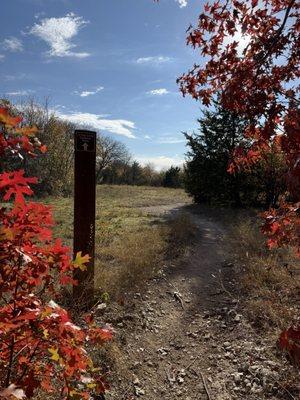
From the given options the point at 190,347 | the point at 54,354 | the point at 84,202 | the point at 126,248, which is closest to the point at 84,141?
the point at 84,202

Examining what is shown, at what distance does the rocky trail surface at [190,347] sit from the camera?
12.7 feet

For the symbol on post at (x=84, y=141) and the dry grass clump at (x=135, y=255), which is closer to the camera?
the symbol on post at (x=84, y=141)

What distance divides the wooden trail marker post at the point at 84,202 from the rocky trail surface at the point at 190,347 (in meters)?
0.55

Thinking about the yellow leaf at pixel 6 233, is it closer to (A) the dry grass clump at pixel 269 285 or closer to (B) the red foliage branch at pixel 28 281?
(B) the red foliage branch at pixel 28 281

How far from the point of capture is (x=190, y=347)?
15.4 feet

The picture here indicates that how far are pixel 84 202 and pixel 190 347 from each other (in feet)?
6.89

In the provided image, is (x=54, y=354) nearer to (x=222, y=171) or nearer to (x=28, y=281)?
(x=28, y=281)

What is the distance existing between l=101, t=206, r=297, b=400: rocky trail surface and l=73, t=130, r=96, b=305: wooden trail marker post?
55 centimetres

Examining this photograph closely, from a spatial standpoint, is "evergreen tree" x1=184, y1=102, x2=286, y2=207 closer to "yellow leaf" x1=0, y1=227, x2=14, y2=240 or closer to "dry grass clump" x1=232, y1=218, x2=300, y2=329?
"dry grass clump" x1=232, y1=218, x2=300, y2=329

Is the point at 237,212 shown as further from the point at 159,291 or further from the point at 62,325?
the point at 62,325

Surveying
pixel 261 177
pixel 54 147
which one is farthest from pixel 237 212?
pixel 54 147

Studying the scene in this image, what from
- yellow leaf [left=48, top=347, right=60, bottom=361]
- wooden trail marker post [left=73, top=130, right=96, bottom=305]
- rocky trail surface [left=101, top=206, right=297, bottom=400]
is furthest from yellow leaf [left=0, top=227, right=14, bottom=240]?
wooden trail marker post [left=73, top=130, right=96, bottom=305]

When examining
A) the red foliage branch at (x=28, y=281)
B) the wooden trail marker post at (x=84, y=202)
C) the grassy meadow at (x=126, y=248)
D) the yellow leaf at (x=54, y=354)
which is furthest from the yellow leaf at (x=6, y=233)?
the grassy meadow at (x=126, y=248)

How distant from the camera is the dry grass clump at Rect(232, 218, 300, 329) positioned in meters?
4.82
